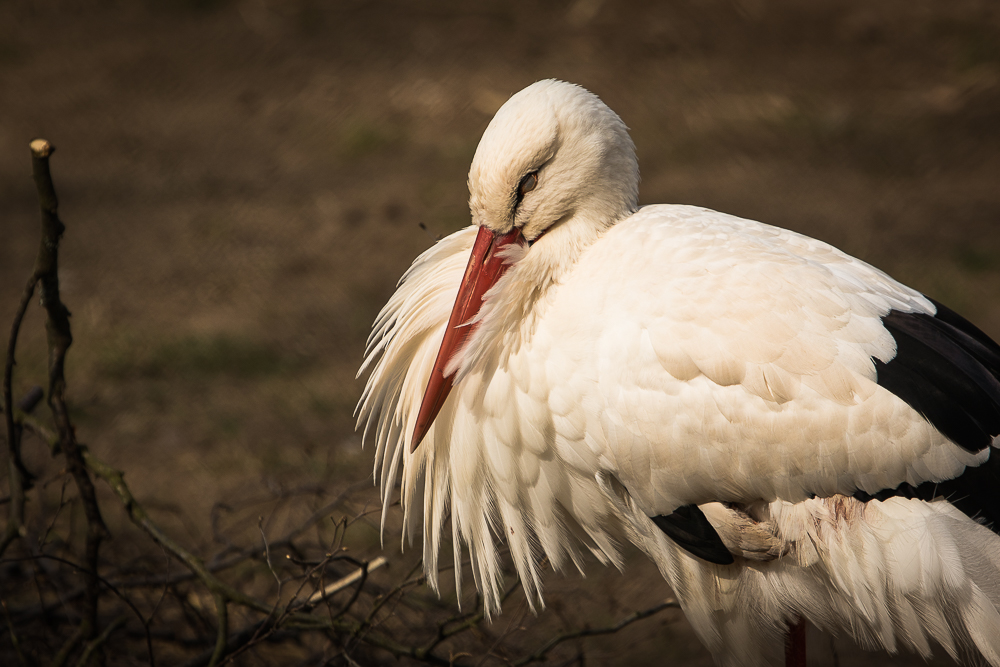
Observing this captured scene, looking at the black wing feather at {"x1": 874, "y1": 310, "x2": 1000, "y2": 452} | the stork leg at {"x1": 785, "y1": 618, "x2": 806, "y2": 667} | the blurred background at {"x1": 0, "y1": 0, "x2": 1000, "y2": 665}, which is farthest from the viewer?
the blurred background at {"x1": 0, "y1": 0, "x2": 1000, "y2": 665}

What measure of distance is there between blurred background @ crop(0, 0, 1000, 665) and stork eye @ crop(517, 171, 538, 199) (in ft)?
4.29

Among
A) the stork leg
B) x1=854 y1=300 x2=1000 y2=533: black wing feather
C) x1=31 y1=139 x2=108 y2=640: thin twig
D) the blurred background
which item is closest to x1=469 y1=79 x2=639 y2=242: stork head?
x1=854 y1=300 x2=1000 y2=533: black wing feather

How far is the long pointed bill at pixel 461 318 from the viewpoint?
1.55 m

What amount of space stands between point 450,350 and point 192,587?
3.46ft

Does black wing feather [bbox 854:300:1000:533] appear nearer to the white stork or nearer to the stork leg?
the white stork

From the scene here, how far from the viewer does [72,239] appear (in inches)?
162

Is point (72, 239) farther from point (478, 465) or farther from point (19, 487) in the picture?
point (478, 465)

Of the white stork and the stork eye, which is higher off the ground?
the stork eye

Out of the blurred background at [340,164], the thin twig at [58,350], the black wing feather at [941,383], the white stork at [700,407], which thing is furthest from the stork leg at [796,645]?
the thin twig at [58,350]

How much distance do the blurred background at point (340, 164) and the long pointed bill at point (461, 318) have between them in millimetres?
1060

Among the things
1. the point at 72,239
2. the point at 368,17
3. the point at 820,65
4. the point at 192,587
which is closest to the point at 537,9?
the point at 368,17

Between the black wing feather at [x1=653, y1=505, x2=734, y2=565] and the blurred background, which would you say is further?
the blurred background


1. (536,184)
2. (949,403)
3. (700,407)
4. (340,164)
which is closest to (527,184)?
(536,184)

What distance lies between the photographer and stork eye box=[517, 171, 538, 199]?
5.09 feet
